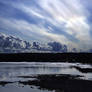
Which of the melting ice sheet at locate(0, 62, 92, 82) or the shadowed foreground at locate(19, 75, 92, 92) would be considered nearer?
the shadowed foreground at locate(19, 75, 92, 92)

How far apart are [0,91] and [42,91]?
5533 millimetres

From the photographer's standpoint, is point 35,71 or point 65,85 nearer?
point 65,85

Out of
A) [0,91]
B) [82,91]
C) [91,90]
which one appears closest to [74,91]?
[82,91]

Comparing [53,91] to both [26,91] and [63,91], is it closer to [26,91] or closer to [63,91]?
[63,91]

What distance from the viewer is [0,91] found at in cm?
2459

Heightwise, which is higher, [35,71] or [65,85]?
[65,85]

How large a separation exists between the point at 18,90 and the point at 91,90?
31.9 feet

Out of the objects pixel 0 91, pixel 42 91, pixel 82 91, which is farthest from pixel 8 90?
pixel 82 91

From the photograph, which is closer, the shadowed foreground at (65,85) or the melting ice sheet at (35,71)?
the shadowed foreground at (65,85)

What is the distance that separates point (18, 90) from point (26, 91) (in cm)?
133

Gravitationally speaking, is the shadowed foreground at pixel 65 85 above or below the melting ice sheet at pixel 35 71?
above

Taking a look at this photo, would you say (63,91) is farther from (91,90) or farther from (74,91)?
(91,90)

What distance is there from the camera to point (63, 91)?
24.1 m

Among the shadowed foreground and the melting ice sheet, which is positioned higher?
the shadowed foreground
